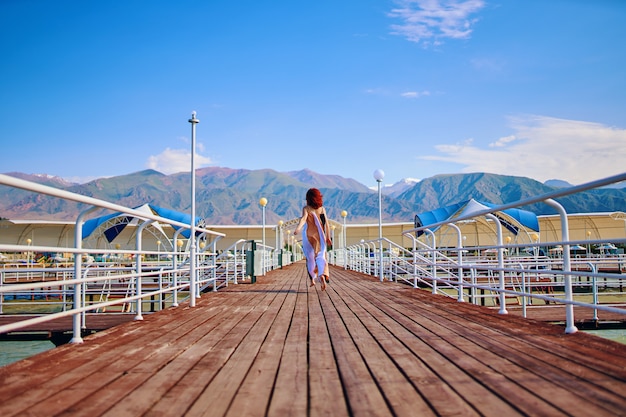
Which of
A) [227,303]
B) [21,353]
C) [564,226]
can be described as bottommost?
[21,353]

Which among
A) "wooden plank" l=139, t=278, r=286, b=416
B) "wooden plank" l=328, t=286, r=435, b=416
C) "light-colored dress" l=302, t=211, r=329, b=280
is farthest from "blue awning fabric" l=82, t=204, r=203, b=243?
"wooden plank" l=328, t=286, r=435, b=416

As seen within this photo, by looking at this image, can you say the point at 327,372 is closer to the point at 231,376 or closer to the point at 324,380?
the point at 324,380

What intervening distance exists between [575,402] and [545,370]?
595mm

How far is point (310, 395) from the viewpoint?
7.71 feet

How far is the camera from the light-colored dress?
8484 millimetres

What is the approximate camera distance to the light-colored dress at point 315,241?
8484mm

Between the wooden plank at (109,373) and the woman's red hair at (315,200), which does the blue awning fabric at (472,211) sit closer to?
the woman's red hair at (315,200)

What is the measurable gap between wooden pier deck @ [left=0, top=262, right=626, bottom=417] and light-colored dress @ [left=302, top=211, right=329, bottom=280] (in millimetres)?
3743

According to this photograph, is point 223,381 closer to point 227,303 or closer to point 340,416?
point 340,416

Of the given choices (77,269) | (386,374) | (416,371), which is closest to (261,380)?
(386,374)

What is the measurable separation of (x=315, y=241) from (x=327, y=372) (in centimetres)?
580

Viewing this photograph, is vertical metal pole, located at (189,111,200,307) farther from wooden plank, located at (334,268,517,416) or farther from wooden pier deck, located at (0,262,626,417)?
wooden plank, located at (334,268,517,416)

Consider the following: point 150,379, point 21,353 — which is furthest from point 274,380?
point 21,353

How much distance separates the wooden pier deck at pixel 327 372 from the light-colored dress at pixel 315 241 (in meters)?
3.74
